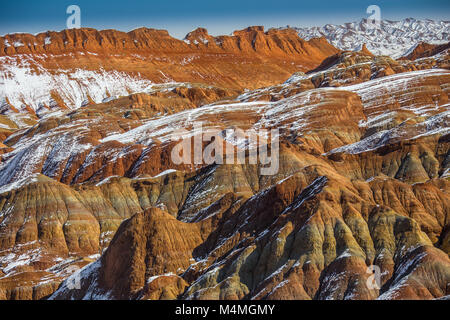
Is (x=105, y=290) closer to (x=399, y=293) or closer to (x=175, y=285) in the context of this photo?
(x=175, y=285)

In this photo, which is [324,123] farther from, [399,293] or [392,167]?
[399,293]

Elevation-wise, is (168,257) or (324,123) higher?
(324,123)

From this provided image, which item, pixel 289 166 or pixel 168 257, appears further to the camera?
pixel 289 166

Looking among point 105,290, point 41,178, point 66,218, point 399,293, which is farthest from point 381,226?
point 41,178

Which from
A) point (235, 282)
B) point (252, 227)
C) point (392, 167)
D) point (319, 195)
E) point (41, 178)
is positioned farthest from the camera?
point (41, 178)
